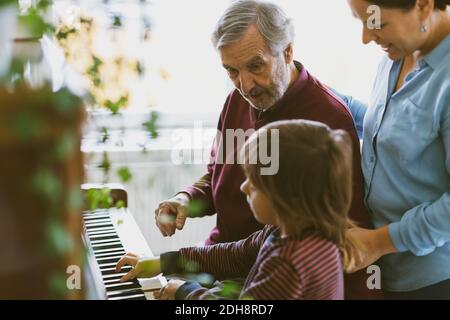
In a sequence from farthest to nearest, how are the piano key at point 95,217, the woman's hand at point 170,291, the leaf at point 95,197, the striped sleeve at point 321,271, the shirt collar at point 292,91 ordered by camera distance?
1. the piano key at point 95,217
2. the shirt collar at point 292,91
3. the woman's hand at point 170,291
4. the striped sleeve at point 321,271
5. the leaf at point 95,197

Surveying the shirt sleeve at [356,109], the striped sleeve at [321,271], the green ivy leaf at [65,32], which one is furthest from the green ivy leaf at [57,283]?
the shirt sleeve at [356,109]

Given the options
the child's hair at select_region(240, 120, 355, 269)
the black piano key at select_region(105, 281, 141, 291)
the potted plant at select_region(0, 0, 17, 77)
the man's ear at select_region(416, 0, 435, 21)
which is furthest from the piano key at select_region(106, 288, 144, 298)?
the man's ear at select_region(416, 0, 435, 21)

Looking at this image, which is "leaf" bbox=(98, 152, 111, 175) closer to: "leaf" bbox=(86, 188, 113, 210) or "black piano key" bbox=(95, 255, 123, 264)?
"leaf" bbox=(86, 188, 113, 210)

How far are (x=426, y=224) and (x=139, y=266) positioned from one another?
645mm

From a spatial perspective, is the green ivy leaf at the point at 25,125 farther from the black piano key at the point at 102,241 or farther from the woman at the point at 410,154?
the black piano key at the point at 102,241

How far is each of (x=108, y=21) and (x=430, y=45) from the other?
0.79 m

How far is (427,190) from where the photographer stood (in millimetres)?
1337

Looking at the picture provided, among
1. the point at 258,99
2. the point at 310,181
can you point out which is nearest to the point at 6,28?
the point at 310,181

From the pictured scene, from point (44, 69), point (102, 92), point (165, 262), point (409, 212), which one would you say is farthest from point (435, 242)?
point (44, 69)

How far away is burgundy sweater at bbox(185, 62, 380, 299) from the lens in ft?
4.67

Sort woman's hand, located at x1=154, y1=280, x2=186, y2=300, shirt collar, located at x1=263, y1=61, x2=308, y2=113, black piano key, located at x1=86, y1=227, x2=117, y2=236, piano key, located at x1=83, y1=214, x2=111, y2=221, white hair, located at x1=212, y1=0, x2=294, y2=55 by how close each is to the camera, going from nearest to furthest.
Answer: woman's hand, located at x1=154, y1=280, x2=186, y2=300 < white hair, located at x1=212, y1=0, x2=294, y2=55 < shirt collar, located at x1=263, y1=61, x2=308, y2=113 < black piano key, located at x1=86, y1=227, x2=117, y2=236 < piano key, located at x1=83, y1=214, x2=111, y2=221

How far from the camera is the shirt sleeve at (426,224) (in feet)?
4.11

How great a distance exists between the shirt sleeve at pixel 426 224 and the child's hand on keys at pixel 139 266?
0.55 meters
